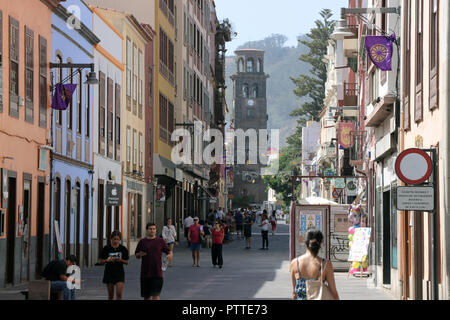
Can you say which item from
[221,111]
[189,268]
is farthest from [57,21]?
[221,111]

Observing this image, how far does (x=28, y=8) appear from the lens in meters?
26.7

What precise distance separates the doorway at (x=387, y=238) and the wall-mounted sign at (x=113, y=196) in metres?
11.6

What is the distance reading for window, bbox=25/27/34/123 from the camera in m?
26.4

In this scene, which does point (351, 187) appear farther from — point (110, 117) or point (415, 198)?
point (415, 198)

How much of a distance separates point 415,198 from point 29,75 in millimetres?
14847

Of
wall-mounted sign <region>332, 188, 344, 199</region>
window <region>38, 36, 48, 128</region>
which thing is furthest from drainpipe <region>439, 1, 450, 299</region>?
wall-mounted sign <region>332, 188, 344, 199</region>

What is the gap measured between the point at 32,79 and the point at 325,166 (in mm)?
55143

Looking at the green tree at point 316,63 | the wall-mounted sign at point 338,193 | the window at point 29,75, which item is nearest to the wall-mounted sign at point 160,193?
the wall-mounted sign at point 338,193

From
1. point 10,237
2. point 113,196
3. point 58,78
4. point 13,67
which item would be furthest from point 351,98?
point 10,237

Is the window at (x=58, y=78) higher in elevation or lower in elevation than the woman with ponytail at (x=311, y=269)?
higher

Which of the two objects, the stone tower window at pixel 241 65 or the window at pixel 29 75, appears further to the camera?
the stone tower window at pixel 241 65

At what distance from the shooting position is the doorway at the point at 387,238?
2625cm

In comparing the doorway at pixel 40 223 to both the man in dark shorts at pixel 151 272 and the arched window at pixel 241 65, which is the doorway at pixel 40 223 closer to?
the man in dark shorts at pixel 151 272

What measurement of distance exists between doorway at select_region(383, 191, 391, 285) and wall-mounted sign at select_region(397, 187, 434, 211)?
11894 mm
